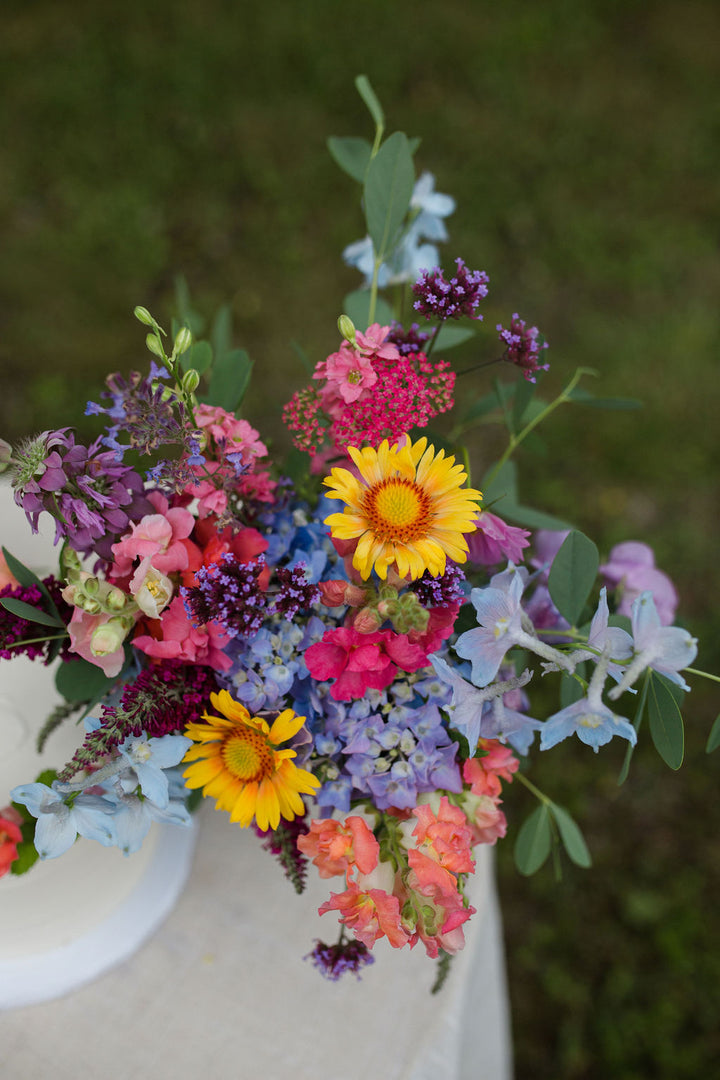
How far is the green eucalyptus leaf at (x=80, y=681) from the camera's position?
571mm

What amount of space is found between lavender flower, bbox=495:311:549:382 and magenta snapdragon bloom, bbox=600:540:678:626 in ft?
0.84

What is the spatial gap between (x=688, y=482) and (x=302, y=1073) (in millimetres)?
1558

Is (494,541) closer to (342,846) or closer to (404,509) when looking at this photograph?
(404,509)

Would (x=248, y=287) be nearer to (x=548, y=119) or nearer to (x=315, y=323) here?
(x=315, y=323)

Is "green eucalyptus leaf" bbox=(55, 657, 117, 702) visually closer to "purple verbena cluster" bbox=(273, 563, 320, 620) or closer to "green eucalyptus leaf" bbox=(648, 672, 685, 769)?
"purple verbena cluster" bbox=(273, 563, 320, 620)

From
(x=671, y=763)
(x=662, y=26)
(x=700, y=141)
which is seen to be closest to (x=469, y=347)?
(x=700, y=141)

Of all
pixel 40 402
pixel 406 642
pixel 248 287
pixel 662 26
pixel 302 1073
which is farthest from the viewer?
pixel 662 26

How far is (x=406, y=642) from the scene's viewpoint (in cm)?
49

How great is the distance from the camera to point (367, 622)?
48cm

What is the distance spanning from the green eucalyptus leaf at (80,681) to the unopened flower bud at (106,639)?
93 millimetres

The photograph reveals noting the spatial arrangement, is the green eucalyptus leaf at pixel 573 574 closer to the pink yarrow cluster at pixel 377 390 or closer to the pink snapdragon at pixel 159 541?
the pink yarrow cluster at pixel 377 390

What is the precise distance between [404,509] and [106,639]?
19cm

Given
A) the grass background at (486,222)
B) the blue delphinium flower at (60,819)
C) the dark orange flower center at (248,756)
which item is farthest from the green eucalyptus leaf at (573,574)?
the grass background at (486,222)

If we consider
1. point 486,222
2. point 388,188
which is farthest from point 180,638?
point 486,222
